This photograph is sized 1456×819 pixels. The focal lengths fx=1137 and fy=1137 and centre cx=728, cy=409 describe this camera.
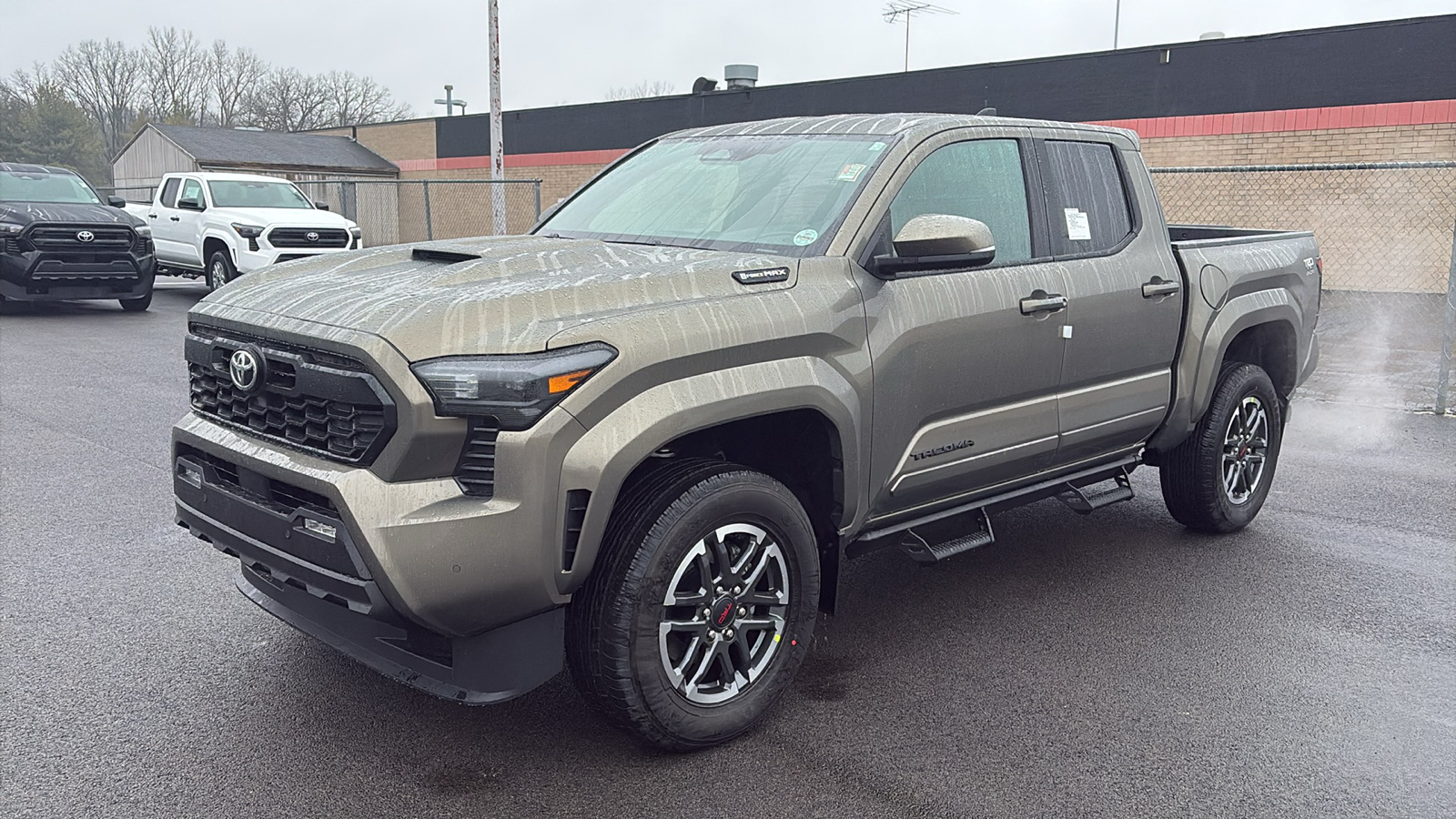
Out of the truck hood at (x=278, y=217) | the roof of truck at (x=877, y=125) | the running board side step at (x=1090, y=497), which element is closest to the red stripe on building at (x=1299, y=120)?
the truck hood at (x=278, y=217)

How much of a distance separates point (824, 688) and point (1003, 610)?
1.12 metres

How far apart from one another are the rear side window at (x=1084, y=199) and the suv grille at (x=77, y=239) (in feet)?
43.5

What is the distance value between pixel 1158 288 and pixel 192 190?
16427mm

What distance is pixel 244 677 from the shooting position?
3.90 m

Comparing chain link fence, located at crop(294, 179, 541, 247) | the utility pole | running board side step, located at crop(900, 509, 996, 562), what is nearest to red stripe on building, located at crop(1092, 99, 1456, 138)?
the utility pole

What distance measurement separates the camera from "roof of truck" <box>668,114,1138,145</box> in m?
4.23

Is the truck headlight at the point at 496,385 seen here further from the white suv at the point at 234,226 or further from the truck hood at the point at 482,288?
the white suv at the point at 234,226

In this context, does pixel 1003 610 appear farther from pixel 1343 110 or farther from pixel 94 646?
pixel 1343 110

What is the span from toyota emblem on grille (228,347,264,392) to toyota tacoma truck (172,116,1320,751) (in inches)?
0.5

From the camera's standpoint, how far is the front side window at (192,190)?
1727cm

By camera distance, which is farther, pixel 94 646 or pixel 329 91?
pixel 329 91

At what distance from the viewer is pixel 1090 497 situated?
5059 millimetres

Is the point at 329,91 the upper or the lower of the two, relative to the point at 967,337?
upper

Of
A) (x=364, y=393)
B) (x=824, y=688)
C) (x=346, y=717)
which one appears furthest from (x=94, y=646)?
(x=824, y=688)
